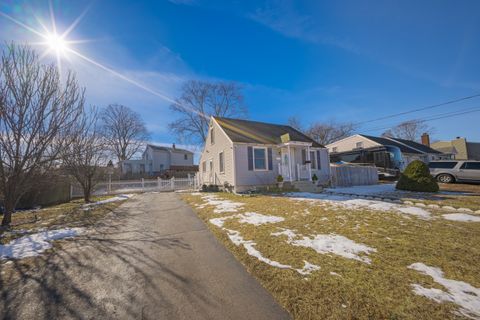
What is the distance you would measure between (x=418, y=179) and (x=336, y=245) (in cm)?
971

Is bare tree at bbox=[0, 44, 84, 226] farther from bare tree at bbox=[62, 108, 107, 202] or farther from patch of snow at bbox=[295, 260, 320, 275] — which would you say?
patch of snow at bbox=[295, 260, 320, 275]

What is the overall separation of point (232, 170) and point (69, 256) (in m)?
9.04

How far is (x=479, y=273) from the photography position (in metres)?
2.57

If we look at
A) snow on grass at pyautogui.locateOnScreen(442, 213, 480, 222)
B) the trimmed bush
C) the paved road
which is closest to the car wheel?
the trimmed bush

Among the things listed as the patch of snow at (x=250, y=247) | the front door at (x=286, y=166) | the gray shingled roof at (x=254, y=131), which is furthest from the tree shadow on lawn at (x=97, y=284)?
the front door at (x=286, y=166)

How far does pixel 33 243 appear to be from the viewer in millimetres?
4188

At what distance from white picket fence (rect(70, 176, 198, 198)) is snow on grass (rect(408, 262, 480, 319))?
18489 mm

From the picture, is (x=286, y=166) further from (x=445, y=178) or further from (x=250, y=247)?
(x=445, y=178)

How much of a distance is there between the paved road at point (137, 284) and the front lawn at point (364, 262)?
1.13 ft

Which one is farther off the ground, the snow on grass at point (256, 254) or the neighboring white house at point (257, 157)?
the neighboring white house at point (257, 157)

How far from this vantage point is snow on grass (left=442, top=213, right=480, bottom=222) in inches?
195

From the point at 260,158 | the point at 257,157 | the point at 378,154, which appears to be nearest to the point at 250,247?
the point at 257,157

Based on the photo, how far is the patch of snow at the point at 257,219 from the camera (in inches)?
206

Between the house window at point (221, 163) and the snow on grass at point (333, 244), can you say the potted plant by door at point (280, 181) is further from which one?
the snow on grass at point (333, 244)
